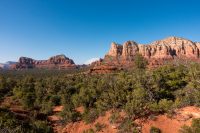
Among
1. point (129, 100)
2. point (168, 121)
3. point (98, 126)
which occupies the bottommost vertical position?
point (98, 126)

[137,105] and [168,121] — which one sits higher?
[137,105]

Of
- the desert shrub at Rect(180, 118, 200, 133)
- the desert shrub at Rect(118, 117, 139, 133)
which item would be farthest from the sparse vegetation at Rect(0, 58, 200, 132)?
the desert shrub at Rect(180, 118, 200, 133)

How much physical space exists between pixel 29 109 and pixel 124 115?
80.2 ft

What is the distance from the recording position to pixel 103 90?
41.2 metres

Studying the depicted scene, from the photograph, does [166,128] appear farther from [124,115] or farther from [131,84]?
[131,84]

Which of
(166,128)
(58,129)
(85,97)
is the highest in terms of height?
(85,97)

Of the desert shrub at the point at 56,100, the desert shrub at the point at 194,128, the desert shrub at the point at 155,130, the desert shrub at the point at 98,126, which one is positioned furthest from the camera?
the desert shrub at the point at 56,100

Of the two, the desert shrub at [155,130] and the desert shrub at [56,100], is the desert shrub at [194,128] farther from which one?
the desert shrub at [56,100]

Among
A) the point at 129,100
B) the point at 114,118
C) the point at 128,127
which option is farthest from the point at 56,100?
the point at 128,127

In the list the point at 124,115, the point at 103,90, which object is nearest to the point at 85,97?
the point at 103,90

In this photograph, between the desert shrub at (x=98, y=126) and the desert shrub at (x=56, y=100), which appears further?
the desert shrub at (x=56, y=100)

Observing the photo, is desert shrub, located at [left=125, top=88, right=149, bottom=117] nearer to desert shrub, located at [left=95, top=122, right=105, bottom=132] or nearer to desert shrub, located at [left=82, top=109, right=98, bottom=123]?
desert shrub, located at [left=95, top=122, right=105, bottom=132]

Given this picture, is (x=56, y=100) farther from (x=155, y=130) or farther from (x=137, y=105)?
(x=155, y=130)

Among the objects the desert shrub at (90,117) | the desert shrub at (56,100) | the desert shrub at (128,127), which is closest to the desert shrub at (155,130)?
the desert shrub at (128,127)
